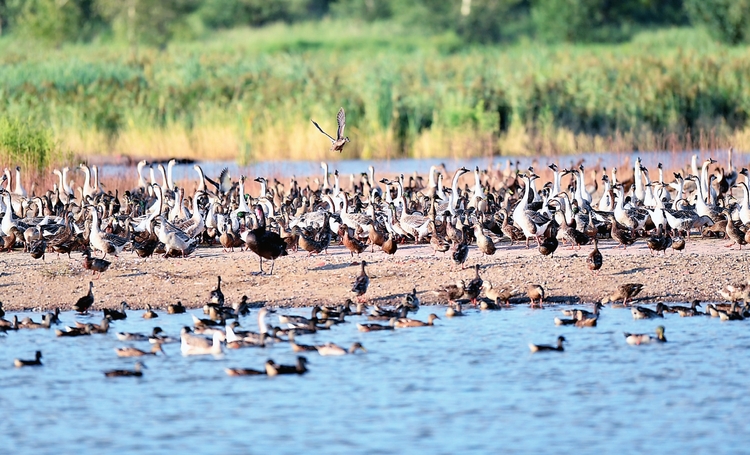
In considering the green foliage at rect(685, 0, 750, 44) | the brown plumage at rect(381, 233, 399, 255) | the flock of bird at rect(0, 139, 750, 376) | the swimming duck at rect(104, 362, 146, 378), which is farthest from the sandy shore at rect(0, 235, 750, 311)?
the green foliage at rect(685, 0, 750, 44)

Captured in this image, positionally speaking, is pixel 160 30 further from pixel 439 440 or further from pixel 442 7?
pixel 439 440

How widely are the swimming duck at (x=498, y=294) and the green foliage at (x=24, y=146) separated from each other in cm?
1229

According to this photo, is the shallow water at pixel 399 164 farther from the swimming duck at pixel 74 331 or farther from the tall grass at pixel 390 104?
the swimming duck at pixel 74 331

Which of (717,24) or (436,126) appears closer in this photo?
(436,126)

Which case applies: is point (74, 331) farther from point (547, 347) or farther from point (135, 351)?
point (547, 347)

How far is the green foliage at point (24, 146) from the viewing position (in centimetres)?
2592

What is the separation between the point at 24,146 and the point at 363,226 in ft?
30.8

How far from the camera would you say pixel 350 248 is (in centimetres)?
1811

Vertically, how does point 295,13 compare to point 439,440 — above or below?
above

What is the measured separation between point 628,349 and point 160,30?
5640 cm

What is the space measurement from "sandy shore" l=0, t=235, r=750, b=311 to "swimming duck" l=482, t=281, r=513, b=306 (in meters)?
0.25

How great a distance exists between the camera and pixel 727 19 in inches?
2347

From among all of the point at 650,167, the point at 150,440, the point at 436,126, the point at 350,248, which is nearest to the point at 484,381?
the point at 150,440

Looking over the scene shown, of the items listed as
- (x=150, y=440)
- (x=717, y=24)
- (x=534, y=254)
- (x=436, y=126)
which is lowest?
(x=150, y=440)
